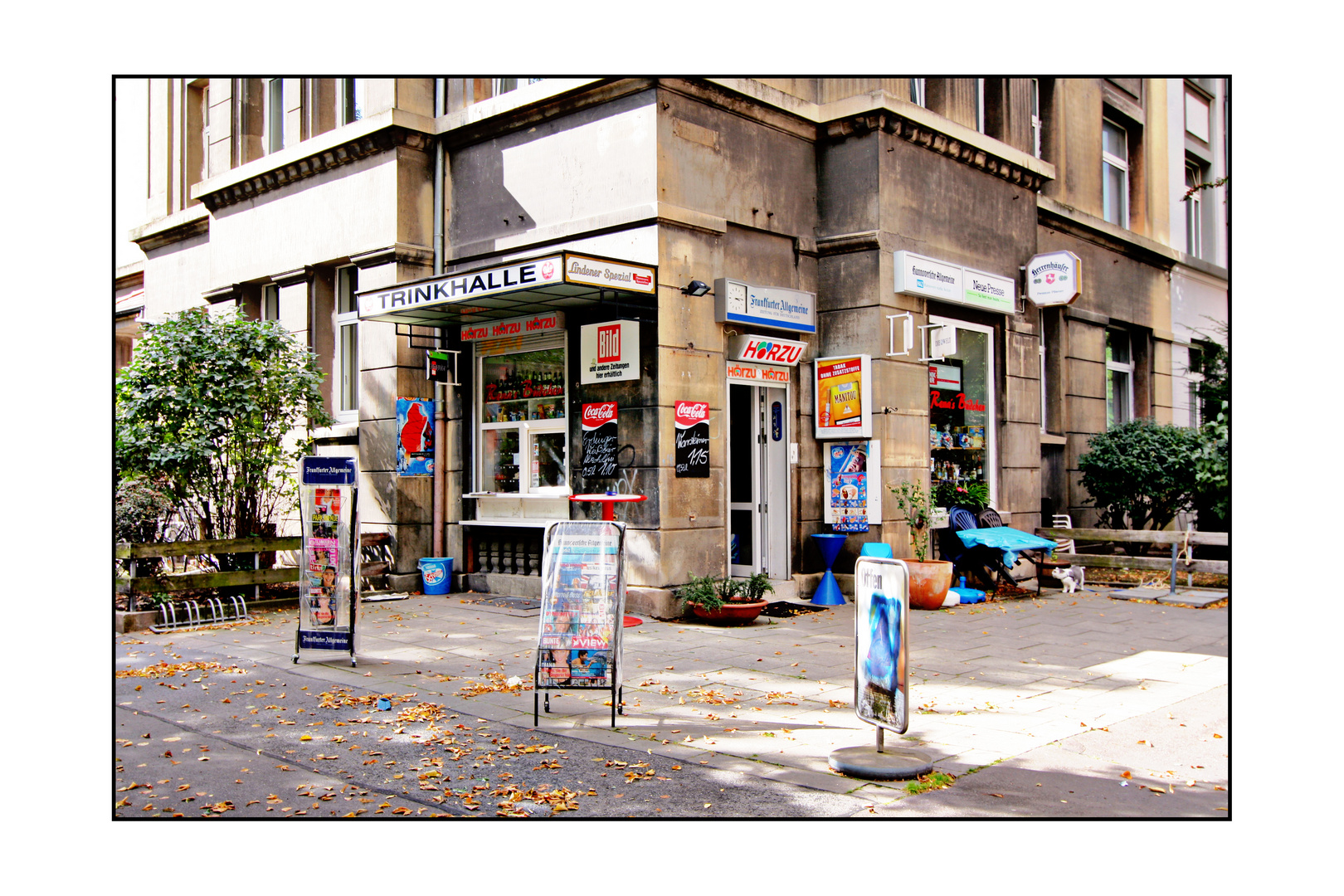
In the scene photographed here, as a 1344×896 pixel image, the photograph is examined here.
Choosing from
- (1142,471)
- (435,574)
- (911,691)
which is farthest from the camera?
(1142,471)

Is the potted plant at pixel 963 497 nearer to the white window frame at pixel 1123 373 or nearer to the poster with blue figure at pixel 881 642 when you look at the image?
the white window frame at pixel 1123 373

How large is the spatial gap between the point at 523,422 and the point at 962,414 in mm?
6071

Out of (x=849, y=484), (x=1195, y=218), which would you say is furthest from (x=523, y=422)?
(x=1195, y=218)

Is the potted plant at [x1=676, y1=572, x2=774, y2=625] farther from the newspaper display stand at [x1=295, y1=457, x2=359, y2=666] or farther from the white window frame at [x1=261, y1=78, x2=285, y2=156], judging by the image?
the white window frame at [x1=261, y1=78, x2=285, y2=156]

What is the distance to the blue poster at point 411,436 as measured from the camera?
1347 cm

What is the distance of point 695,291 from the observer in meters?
11.5

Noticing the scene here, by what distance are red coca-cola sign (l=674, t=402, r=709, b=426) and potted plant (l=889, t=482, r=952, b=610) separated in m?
2.67

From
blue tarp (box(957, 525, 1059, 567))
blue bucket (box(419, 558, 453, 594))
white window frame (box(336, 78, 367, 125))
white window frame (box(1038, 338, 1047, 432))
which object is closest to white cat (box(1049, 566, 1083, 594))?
blue tarp (box(957, 525, 1059, 567))

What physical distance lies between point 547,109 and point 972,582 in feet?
26.0

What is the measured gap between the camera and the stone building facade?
1145cm

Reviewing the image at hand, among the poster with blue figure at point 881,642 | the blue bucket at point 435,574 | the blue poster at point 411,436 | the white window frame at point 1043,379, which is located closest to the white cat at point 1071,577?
the white window frame at point 1043,379

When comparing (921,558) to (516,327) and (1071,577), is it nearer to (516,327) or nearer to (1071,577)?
(1071,577)

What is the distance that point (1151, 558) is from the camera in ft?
45.9

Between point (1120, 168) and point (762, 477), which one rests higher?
point (1120, 168)
